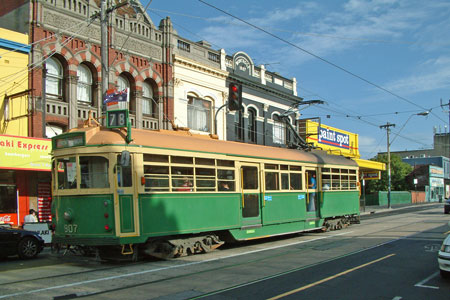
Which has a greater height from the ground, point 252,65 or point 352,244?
point 252,65

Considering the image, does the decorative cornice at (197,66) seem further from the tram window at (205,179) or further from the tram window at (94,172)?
the tram window at (94,172)

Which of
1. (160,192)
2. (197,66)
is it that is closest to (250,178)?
(160,192)

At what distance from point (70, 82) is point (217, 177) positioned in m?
9.73

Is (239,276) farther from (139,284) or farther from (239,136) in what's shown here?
(239,136)

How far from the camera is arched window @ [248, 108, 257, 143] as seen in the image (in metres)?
29.9

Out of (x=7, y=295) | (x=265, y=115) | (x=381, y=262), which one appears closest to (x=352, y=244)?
(x=381, y=262)

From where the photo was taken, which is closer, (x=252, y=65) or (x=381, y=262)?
(x=381, y=262)

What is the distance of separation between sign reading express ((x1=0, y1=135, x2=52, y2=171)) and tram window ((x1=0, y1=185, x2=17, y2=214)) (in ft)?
5.09

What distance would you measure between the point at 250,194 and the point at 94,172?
5140 millimetres

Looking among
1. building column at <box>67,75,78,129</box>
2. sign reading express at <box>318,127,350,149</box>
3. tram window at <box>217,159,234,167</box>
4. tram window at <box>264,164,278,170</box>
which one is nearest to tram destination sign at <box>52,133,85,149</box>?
tram window at <box>217,159,234,167</box>

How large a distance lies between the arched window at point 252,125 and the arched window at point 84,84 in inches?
473

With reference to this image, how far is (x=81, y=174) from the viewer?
11.0m

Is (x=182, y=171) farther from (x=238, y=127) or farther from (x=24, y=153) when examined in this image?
(x=238, y=127)

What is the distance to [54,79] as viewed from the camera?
760 inches
